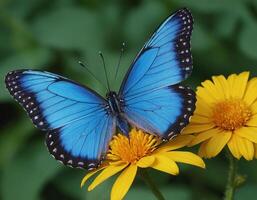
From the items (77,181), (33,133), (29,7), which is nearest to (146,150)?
(77,181)

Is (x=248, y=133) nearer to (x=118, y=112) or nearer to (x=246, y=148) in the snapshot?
(x=246, y=148)

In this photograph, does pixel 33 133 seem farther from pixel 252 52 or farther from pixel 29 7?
pixel 252 52

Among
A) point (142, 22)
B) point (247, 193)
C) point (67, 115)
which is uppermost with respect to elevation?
point (142, 22)

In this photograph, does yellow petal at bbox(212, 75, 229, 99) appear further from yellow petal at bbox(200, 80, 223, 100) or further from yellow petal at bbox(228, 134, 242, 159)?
yellow petal at bbox(228, 134, 242, 159)

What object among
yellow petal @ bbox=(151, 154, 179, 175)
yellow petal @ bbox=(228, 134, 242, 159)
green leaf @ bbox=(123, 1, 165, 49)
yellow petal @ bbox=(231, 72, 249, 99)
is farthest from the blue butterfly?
green leaf @ bbox=(123, 1, 165, 49)

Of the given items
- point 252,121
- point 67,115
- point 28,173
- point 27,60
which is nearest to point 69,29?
point 27,60

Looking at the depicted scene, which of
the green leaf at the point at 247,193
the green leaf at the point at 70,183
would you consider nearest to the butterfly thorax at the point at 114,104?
the green leaf at the point at 247,193
